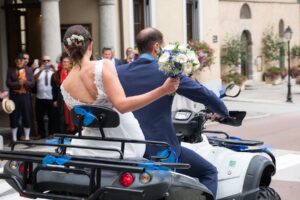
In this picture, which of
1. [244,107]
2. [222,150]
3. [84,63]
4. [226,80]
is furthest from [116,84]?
[226,80]

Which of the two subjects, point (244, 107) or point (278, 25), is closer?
point (244, 107)

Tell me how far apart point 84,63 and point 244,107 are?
1524 cm

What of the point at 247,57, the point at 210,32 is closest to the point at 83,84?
the point at 210,32

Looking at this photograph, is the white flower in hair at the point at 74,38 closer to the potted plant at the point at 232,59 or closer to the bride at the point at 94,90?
the bride at the point at 94,90

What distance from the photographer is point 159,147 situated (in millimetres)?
4168

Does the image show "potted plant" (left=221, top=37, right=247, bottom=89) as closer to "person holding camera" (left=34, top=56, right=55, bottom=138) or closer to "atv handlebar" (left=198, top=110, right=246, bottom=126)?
"person holding camera" (left=34, top=56, right=55, bottom=138)

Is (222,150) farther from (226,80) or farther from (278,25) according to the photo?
(278,25)

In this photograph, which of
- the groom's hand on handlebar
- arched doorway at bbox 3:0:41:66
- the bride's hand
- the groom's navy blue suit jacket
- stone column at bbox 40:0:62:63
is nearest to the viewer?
the bride's hand

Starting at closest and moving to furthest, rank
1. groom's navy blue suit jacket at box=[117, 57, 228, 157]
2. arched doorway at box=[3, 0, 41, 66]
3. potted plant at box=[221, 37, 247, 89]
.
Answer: groom's navy blue suit jacket at box=[117, 57, 228, 157] → arched doorway at box=[3, 0, 41, 66] → potted plant at box=[221, 37, 247, 89]

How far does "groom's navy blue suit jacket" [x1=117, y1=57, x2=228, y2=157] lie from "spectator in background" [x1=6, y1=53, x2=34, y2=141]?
7.25 metres

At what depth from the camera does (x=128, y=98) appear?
3.78 meters

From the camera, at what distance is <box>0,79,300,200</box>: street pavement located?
8008mm

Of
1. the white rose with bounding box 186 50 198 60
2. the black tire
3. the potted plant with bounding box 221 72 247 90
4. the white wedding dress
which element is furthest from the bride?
the potted plant with bounding box 221 72 247 90

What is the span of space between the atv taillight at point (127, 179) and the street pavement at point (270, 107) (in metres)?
3.96
